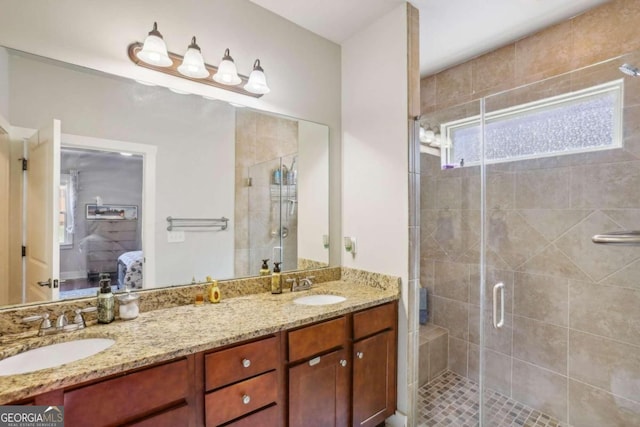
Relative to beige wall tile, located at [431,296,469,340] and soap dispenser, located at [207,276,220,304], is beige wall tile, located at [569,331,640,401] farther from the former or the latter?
soap dispenser, located at [207,276,220,304]

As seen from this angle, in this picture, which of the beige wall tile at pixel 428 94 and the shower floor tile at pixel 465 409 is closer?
the shower floor tile at pixel 465 409

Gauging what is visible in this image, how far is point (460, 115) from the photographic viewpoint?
2215 millimetres

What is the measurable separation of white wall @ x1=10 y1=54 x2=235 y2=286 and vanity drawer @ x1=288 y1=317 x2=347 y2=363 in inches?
26.5

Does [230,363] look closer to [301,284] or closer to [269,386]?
[269,386]

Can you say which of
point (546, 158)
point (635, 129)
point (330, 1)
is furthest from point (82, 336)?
point (635, 129)

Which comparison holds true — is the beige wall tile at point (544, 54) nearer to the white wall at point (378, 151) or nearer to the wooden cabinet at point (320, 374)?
the white wall at point (378, 151)

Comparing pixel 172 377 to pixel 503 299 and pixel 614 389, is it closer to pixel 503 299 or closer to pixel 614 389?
pixel 503 299

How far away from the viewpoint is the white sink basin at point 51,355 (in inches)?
42.9

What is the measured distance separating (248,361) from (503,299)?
191cm

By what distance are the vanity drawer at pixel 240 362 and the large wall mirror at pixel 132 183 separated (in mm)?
660

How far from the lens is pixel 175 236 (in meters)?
1.74

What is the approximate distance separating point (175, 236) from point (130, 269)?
0.91ft

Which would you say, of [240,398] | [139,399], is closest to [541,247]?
[240,398]

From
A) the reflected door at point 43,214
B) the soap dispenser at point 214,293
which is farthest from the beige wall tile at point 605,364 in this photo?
the reflected door at point 43,214
